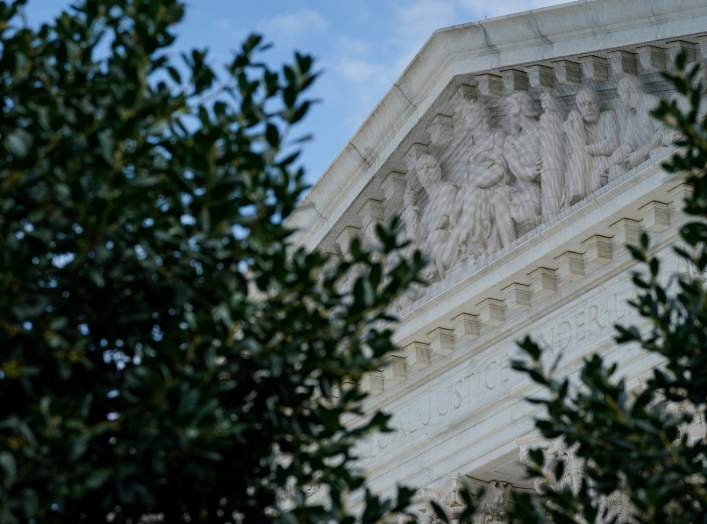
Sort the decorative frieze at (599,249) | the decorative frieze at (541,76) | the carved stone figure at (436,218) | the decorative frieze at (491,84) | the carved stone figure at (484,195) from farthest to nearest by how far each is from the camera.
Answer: the carved stone figure at (436,218), the decorative frieze at (491,84), the carved stone figure at (484,195), the decorative frieze at (541,76), the decorative frieze at (599,249)

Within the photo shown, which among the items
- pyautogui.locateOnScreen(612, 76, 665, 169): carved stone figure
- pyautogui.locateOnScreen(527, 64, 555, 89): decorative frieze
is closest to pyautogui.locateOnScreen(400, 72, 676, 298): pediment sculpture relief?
pyautogui.locateOnScreen(612, 76, 665, 169): carved stone figure

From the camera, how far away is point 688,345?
29.1 feet

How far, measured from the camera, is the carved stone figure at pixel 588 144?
18.0m

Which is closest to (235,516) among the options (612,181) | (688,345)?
(688,345)

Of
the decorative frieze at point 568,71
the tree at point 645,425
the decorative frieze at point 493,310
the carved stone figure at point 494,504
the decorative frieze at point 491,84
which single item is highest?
the decorative frieze at point 491,84

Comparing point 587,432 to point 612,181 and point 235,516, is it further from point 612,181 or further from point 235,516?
point 612,181

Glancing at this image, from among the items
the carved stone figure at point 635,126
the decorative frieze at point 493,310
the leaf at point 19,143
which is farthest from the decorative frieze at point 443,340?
the leaf at point 19,143

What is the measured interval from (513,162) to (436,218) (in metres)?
1.42

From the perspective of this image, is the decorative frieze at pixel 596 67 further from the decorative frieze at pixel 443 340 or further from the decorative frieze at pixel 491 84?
the decorative frieze at pixel 443 340

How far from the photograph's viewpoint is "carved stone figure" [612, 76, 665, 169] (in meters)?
17.5

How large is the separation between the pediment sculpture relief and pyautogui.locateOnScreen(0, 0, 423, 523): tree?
31.5 feet

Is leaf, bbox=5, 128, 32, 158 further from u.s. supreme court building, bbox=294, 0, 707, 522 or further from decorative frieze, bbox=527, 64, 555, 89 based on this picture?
decorative frieze, bbox=527, 64, 555, 89

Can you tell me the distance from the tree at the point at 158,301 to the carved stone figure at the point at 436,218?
11.3 m

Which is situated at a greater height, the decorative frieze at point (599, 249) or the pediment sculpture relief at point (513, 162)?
the pediment sculpture relief at point (513, 162)
